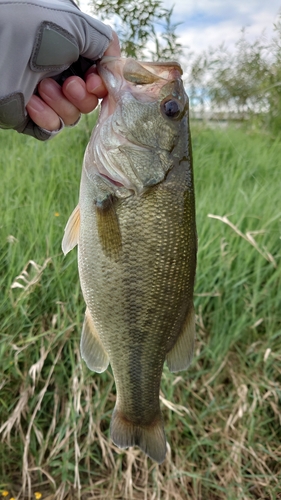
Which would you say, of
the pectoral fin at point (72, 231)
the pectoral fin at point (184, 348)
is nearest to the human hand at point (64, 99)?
the pectoral fin at point (72, 231)

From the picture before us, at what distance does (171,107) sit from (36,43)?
0.47 metres

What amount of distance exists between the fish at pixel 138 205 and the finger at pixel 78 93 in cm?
10

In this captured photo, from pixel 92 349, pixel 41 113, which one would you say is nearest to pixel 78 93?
pixel 41 113

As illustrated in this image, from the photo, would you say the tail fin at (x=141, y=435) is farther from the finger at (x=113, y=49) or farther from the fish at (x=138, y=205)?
the finger at (x=113, y=49)

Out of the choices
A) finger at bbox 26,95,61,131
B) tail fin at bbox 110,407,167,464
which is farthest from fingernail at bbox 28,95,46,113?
tail fin at bbox 110,407,167,464

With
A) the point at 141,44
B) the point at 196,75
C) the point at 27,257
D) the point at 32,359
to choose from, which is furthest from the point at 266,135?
the point at 32,359

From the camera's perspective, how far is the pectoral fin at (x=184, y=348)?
152cm

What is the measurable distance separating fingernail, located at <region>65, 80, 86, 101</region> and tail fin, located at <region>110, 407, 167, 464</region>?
122cm

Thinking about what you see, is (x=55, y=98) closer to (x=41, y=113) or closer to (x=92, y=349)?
(x=41, y=113)

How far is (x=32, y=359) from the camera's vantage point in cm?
229

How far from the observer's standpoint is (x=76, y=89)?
1477mm

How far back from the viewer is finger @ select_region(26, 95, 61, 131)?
1.53m

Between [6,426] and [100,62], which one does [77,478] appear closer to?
[6,426]

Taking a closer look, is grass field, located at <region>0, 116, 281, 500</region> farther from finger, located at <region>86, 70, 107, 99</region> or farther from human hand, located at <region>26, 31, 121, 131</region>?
finger, located at <region>86, 70, 107, 99</region>
